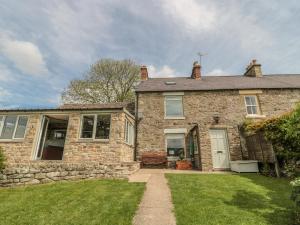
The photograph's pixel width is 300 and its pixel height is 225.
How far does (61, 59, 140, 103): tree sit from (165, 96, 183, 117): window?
10.9m

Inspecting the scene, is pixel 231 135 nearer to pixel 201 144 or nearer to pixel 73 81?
pixel 201 144

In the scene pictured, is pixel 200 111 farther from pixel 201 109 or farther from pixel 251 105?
pixel 251 105

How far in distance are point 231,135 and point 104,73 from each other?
17.8m

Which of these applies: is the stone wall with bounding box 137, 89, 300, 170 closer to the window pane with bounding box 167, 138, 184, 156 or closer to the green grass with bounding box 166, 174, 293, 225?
the window pane with bounding box 167, 138, 184, 156

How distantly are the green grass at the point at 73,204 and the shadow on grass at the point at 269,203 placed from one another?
3158 millimetres

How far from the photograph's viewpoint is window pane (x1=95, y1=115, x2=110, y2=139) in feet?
36.3

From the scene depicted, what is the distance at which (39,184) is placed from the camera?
8.25 metres

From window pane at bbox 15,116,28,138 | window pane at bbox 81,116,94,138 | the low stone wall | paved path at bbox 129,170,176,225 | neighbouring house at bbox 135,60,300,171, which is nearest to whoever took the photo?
paved path at bbox 129,170,176,225

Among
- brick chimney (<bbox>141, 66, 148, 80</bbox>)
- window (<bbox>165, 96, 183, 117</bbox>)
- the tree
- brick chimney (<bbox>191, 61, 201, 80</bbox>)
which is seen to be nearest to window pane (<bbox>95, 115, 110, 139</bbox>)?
window (<bbox>165, 96, 183, 117</bbox>)

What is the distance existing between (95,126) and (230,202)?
820cm

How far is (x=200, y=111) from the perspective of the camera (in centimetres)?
1419

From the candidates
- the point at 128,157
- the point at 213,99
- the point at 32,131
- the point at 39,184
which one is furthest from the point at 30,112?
the point at 213,99

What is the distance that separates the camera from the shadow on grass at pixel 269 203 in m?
4.57

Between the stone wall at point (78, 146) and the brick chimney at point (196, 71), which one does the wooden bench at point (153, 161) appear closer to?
the stone wall at point (78, 146)
